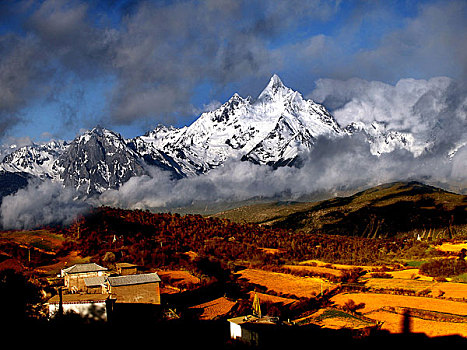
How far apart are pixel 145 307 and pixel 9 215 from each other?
53949 mm

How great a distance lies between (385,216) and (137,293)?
114053mm

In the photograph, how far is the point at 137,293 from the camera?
38031 mm

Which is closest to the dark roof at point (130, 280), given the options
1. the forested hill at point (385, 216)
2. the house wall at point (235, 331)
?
the house wall at point (235, 331)

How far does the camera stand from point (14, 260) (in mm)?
55781

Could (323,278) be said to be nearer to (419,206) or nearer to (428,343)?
(428,343)

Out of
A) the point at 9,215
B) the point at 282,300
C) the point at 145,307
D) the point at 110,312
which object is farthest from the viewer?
the point at 9,215

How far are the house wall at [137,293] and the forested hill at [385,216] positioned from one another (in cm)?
8264

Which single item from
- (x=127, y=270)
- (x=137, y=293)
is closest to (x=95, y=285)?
(x=137, y=293)

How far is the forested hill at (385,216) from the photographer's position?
388 ft

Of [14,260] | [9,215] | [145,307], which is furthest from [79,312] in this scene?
[9,215]

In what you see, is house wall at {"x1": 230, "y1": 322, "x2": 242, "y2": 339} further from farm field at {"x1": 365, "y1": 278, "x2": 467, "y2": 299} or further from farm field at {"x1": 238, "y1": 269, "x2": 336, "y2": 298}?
farm field at {"x1": 365, "y1": 278, "x2": 467, "y2": 299}

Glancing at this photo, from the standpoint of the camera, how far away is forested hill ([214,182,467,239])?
118m

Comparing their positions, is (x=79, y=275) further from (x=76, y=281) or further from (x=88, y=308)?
(x=88, y=308)

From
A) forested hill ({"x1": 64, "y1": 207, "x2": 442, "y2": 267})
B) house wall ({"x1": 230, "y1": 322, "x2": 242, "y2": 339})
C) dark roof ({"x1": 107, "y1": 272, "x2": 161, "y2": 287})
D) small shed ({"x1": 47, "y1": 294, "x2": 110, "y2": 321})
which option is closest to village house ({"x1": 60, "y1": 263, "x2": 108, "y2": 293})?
dark roof ({"x1": 107, "y1": 272, "x2": 161, "y2": 287})
